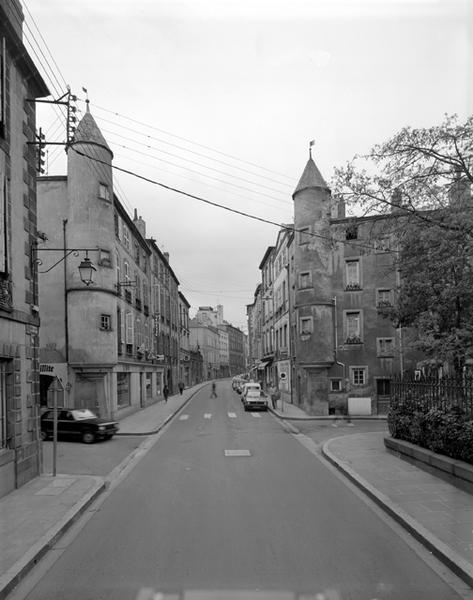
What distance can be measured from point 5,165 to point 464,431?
1118 cm

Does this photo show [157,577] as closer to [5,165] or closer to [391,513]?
[391,513]

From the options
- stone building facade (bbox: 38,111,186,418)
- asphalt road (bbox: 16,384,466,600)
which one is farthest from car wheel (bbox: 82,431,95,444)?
asphalt road (bbox: 16,384,466,600)

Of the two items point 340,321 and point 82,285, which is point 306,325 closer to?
point 340,321

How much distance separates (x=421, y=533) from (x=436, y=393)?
17.5 ft

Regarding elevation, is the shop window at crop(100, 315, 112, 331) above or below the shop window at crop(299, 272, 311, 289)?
below

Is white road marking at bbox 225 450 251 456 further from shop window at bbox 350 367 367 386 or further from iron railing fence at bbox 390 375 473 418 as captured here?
shop window at bbox 350 367 367 386

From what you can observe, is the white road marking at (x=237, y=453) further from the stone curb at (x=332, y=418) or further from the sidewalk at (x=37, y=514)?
the stone curb at (x=332, y=418)

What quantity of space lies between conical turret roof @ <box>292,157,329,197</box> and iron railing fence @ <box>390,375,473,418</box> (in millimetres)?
18514

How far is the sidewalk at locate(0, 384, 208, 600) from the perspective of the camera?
6.15 metres

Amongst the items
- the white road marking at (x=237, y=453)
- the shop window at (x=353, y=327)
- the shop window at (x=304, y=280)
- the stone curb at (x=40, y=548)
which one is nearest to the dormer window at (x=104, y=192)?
the shop window at (x=304, y=280)

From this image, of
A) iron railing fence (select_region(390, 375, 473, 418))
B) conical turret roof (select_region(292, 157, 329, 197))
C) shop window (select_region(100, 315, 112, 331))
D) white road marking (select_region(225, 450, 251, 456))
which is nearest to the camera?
iron railing fence (select_region(390, 375, 473, 418))

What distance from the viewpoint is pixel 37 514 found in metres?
8.30

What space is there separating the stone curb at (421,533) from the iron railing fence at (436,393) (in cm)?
262

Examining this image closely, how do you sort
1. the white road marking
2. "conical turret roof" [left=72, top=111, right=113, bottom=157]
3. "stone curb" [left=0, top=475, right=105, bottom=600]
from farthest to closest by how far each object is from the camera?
"conical turret roof" [left=72, top=111, right=113, bottom=157] → the white road marking → "stone curb" [left=0, top=475, right=105, bottom=600]
